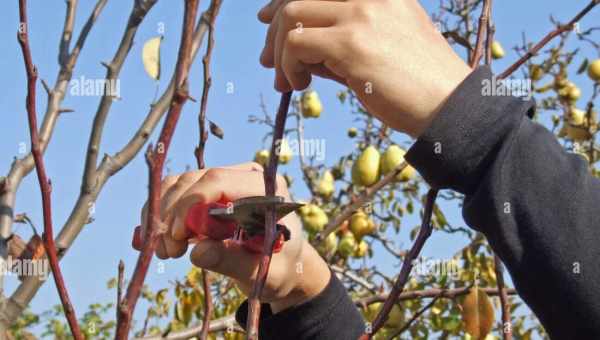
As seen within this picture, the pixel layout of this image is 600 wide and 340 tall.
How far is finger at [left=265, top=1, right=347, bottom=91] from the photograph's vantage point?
0.66 meters

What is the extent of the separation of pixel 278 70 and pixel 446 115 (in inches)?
5.8

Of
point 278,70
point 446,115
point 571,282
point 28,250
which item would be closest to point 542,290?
point 571,282

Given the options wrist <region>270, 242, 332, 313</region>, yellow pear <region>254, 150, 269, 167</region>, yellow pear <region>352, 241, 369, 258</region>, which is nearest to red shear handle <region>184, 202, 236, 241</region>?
wrist <region>270, 242, 332, 313</region>

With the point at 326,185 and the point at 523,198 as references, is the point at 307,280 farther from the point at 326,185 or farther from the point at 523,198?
the point at 326,185

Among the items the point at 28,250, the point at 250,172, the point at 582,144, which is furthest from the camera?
the point at 582,144

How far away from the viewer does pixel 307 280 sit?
3.68 feet

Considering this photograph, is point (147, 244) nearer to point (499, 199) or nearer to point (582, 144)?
point (499, 199)

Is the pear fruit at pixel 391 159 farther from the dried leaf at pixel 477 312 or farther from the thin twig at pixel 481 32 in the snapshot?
the thin twig at pixel 481 32

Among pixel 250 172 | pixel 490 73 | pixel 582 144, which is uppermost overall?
A: pixel 490 73

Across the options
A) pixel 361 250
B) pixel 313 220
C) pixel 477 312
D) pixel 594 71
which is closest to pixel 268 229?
pixel 477 312

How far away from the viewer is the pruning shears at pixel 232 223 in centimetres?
68

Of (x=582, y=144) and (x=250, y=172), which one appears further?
(x=582, y=144)

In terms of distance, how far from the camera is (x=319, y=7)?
26.1 inches

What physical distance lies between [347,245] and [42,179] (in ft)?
10.2
